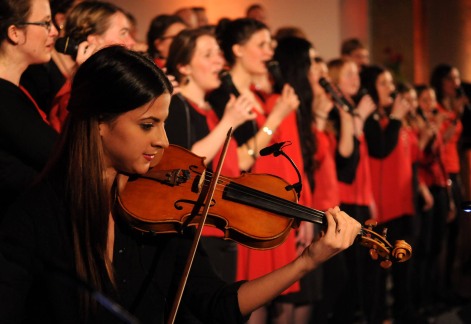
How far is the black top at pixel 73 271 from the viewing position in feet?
5.64

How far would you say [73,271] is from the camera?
1512 mm

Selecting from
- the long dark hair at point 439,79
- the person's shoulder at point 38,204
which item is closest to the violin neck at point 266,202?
the person's shoulder at point 38,204

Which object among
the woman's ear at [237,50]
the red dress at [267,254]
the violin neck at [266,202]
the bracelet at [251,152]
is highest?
the woman's ear at [237,50]

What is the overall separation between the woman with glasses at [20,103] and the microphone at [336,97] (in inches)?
72.0

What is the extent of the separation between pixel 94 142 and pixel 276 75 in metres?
2.11

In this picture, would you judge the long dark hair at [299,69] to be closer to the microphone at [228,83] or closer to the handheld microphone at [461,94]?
the microphone at [228,83]

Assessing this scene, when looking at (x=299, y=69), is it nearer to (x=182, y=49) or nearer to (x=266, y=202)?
(x=182, y=49)

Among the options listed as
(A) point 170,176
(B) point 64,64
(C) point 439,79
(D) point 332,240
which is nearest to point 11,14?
(B) point 64,64

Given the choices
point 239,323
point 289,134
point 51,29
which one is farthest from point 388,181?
point 239,323

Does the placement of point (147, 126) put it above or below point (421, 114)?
above

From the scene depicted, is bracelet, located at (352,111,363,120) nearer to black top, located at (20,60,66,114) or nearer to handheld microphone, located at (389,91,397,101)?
handheld microphone, located at (389,91,397,101)

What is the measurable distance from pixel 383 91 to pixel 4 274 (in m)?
3.83

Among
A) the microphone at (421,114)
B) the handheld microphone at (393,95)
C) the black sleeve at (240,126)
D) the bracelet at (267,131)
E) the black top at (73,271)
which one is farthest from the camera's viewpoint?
the microphone at (421,114)

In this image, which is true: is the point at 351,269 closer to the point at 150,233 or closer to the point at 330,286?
the point at 330,286
